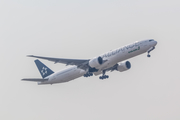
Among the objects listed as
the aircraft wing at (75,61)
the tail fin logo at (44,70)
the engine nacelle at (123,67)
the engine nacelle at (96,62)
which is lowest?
the engine nacelle at (123,67)

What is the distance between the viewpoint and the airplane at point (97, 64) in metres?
56.3

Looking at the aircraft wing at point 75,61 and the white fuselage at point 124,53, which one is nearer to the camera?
the white fuselage at point 124,53

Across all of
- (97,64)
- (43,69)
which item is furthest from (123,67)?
(43,69)

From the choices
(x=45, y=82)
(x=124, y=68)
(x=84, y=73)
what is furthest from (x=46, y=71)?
(x=124, y=68)

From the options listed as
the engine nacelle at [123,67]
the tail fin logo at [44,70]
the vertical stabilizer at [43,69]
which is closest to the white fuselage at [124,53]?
the engine nacelle at [123,67]

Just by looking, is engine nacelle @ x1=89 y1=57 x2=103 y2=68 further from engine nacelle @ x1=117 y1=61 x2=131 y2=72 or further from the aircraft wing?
engine nacelle @ x1=117 y1=61 x2=131 y2=72

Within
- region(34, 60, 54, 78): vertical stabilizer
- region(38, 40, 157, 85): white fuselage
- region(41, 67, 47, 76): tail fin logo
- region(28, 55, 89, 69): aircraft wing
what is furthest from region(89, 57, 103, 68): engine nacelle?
region(41, 67, 47, 76): tail fin logo

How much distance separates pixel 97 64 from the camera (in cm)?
5797

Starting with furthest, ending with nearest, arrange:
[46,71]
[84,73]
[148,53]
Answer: [46,71] < [84,73] < [148,53]

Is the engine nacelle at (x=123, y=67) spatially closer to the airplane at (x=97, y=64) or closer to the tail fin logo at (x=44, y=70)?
the airplane at (x=97, y=64)

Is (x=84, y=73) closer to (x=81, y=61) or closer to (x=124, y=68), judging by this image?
(x=81, y=61)

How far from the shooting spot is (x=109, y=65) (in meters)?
58.4

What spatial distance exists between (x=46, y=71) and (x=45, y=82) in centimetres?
370

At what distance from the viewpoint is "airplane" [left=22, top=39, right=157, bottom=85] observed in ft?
185
